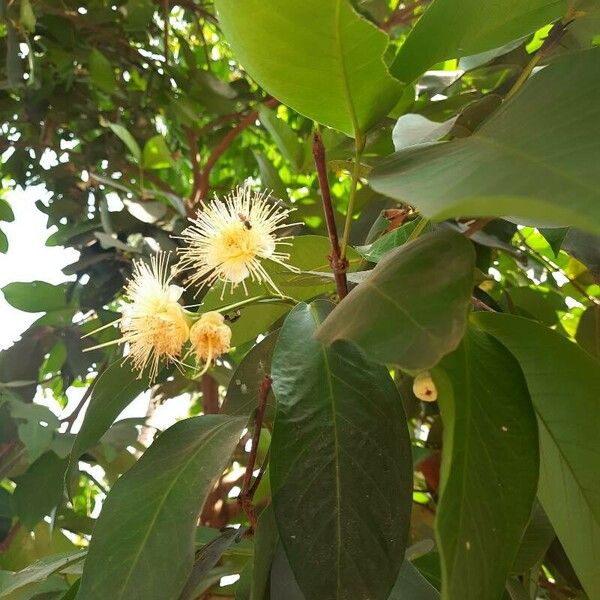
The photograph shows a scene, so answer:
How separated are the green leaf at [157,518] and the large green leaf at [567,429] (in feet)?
0.72

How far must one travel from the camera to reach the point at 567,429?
434 mm

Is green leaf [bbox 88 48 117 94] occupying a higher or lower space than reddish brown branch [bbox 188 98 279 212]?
higher

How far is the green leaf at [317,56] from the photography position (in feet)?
1.26

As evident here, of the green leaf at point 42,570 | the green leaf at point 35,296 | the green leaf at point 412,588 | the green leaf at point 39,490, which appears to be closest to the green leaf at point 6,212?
the green leaf at point 35,296

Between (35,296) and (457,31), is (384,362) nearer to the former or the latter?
(457,31)

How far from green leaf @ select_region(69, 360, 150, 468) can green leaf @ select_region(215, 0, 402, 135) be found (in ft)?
0.91

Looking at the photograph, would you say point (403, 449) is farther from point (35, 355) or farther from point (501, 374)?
point (35, 355)

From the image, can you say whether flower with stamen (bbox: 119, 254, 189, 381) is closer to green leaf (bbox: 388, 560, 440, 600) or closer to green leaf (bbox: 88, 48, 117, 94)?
green leaf (bbox: 388, 560, 440, 600)

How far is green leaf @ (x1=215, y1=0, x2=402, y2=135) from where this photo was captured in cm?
38

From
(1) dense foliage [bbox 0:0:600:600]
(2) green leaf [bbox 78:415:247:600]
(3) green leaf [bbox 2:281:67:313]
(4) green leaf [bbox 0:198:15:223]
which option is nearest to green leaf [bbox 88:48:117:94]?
(4) green leaf [bbox 0:198:15:223]

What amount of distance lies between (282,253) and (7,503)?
605mm

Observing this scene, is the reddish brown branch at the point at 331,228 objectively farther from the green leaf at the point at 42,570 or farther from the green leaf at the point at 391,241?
the green leaf at the point at 42,570

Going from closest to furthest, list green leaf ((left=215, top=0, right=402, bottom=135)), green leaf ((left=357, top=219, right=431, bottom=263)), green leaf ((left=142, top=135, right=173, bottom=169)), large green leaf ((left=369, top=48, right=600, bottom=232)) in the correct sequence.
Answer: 1. large green leaf ((left=369, top=48, right=600, bottom=232))
2. green leaf ((left=215, top=0, right=402, bottom=135))
3. green leaf ((left=357, top=219, right=431, bottom=263))
4. green leaf ((left=142, top=135, right=173, bottom=169))

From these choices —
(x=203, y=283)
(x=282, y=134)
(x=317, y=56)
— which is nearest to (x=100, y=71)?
(x=282, y=134)
